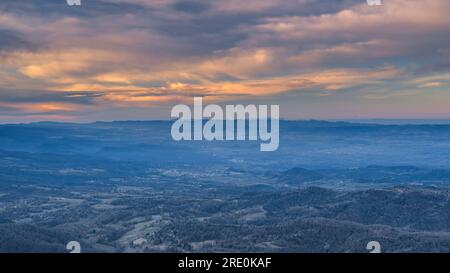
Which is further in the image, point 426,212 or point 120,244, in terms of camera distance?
point 426,212

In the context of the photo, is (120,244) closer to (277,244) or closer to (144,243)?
(144,243)

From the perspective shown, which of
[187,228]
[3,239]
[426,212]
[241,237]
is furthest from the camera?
[426,212]

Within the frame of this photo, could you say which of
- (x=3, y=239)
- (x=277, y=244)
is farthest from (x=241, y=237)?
(x=3, y=239)

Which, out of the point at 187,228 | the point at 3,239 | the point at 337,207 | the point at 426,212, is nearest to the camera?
the point at 3,239

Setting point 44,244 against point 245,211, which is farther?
point 245,211
